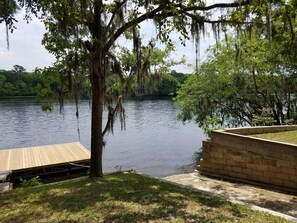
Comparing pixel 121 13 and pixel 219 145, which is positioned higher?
pixel 121 13

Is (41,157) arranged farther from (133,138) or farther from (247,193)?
(133,138)

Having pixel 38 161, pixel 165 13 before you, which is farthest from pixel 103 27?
pixel 38 161

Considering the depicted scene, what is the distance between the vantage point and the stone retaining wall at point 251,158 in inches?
257

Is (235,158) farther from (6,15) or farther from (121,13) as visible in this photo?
(6,15)

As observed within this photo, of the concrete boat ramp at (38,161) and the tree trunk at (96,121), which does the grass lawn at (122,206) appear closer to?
the tree trunk at (96,121)

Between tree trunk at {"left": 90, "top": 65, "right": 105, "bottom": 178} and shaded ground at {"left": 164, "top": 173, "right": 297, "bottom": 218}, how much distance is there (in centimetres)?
241

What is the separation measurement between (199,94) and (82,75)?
9.75 meters

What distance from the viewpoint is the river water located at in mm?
15906

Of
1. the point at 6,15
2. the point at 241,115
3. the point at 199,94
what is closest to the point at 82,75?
the point at 6,15

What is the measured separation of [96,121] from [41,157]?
24.0 feet

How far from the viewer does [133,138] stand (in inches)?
903

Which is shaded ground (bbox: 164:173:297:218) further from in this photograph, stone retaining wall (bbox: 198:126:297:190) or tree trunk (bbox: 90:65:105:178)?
tree trunk (bbox: 90:65:105:178)

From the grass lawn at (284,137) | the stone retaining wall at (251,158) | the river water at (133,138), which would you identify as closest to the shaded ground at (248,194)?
the stone retaining wall at (251,158)

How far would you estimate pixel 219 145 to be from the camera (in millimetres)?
8008
